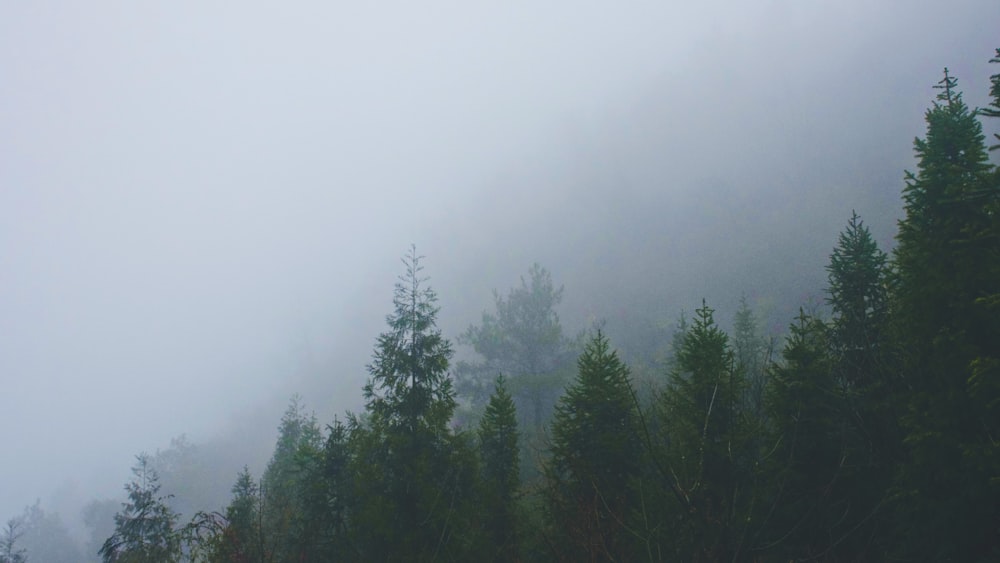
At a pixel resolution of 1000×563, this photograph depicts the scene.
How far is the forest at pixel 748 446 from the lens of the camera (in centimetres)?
518

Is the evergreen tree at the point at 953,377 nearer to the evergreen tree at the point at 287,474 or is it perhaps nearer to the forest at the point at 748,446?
the forest at the point at 748,446

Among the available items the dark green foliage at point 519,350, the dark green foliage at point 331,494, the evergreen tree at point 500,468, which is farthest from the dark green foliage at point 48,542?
the evergreen tree at point 500,468

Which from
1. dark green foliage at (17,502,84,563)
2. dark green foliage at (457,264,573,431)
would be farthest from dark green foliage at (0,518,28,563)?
dark green foliage at (17,502,84,563)

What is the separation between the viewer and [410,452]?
1630 cm

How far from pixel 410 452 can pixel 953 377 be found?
15.1m

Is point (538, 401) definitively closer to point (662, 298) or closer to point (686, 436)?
point (686, 436)

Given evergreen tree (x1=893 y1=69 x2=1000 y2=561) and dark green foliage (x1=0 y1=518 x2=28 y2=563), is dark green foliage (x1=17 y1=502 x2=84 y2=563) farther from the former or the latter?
evergreen tree (x1=893 y1=69 x2=1000 y2=561)

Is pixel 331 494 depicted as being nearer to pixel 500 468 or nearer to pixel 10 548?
pixel 500 468

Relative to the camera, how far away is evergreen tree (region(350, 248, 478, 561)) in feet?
A: 48.5

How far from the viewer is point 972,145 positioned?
11.0 meters

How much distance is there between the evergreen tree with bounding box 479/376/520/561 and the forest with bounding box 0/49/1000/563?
89 mm

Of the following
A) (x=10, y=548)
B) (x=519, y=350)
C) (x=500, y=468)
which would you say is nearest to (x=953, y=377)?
(x=500, y=468)

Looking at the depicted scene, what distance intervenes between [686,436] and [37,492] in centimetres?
27741

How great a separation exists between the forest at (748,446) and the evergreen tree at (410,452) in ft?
0.25
